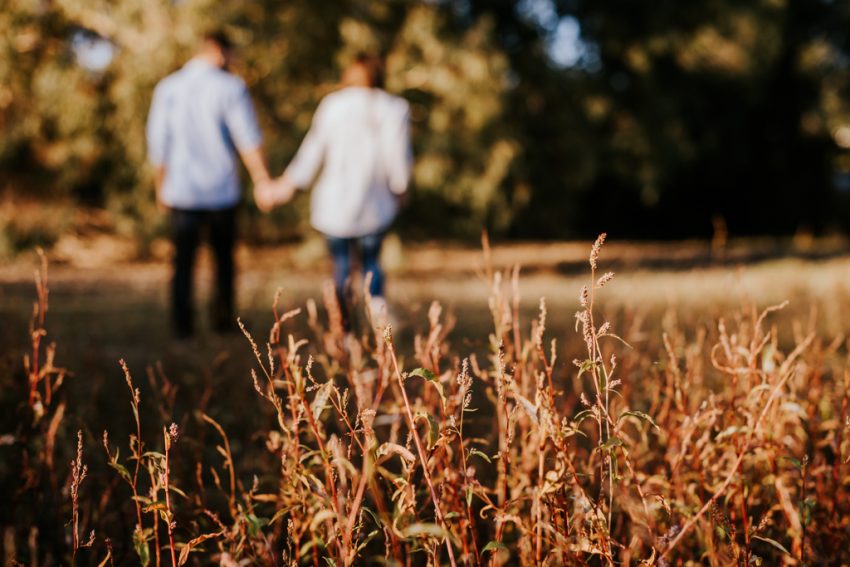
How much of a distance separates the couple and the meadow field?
565 millimetres

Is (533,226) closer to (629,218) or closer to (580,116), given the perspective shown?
(580,116)

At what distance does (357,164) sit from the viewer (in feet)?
14.9

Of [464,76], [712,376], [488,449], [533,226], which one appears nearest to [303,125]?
[464,76]

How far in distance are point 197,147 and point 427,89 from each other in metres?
6.18

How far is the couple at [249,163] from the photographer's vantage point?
4531 mm

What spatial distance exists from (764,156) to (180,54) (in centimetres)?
1719

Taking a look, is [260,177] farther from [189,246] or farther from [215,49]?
[215,49]

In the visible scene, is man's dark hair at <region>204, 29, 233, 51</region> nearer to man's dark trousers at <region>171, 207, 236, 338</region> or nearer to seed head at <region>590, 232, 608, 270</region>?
man's dark trousers at <region>171, 207, 236, 338</region>

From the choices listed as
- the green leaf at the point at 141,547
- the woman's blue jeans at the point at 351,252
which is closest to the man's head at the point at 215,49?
the woman's blue jeans at the point at 351,252

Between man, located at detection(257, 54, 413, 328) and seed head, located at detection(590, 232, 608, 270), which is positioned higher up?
man, located at detection(257, 54, 413, 328)

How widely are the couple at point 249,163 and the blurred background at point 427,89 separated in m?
4.61

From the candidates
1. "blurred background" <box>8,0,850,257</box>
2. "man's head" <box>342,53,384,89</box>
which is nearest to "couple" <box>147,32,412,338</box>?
"man's head" <box>342,53,384,89</box>

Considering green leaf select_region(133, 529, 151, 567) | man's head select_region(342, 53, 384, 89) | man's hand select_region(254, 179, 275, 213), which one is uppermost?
man's head select_region(342, 53, 384, 89)

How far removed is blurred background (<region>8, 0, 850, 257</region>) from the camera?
32.6ft
